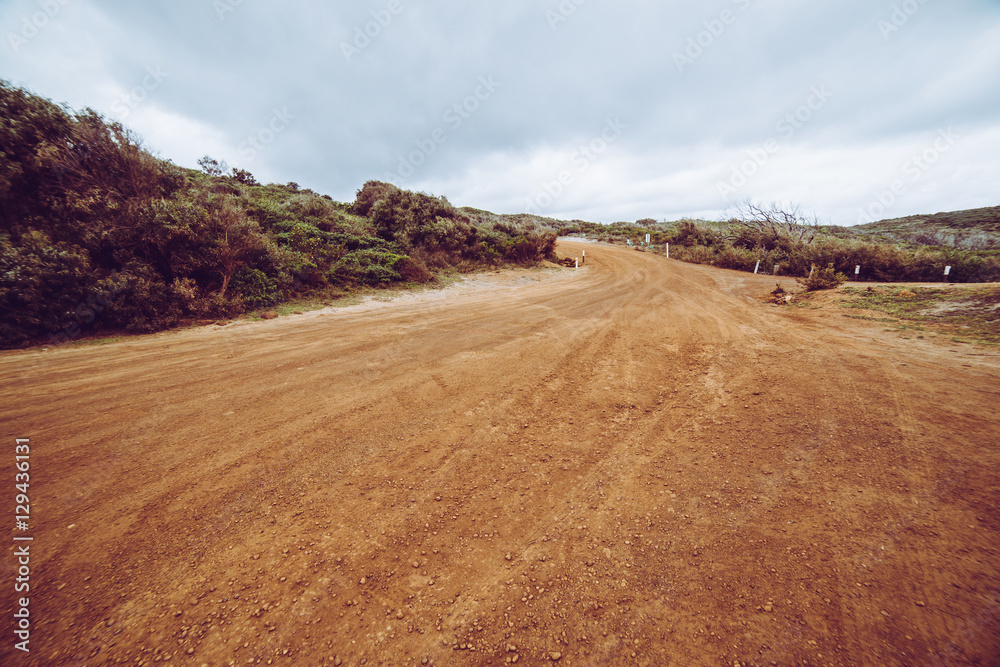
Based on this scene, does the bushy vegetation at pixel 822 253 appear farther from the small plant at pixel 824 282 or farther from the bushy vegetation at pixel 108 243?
the bushy vegetation at pixel 108 243

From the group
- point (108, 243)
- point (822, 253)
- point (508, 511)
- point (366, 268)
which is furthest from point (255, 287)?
point (822, 253)

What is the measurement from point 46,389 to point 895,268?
2163cm

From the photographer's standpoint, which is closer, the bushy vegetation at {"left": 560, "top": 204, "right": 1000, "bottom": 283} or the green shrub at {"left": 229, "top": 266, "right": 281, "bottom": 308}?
the green shrub at {"left": 229, "top": 266, "right": 281, "bottom": 308}

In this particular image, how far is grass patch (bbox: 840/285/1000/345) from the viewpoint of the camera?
5.84 meters

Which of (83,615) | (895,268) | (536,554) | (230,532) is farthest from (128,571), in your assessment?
(895,268)

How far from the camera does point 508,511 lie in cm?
243

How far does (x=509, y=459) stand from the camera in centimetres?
296

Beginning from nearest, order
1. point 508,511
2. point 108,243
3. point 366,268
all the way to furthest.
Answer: point 508,511
point 108,243
point 366,268

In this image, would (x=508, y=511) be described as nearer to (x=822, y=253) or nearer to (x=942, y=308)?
(x=942, y=308)

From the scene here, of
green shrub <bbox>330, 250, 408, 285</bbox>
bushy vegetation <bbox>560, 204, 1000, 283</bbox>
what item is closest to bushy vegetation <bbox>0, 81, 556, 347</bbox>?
green shrub <bbox>330, 250, 408, 285</bbox>

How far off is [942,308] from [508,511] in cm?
1044

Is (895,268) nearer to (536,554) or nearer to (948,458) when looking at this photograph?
(948,458)

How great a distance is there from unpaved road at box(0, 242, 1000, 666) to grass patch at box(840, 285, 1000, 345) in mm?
1381

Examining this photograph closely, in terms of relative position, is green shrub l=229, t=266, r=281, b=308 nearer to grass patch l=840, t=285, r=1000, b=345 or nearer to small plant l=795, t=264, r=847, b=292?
grass patch l=840, t=285, r=1000, b=345
